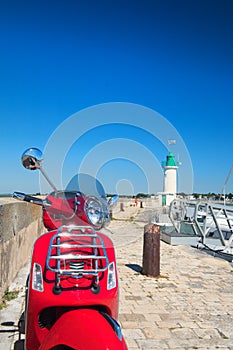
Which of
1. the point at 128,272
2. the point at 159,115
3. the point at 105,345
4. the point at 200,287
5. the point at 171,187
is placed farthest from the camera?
the point at 171,187

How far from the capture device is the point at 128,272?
7273 mm

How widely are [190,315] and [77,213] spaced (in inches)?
104

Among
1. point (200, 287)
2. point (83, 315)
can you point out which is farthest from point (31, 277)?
point (200, 287)

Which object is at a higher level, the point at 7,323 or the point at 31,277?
the point at 31,277

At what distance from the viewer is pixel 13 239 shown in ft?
18.5

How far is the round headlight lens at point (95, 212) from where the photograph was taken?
120 inches

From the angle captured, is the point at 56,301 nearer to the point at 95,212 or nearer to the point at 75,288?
the point at 75,288

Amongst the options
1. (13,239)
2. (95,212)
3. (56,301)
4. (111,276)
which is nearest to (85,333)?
(56,301)

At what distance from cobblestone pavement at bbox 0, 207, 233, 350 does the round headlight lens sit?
55 cm

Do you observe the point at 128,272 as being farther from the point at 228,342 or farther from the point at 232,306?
the point at 228,342

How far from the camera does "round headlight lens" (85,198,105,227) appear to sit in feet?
9.96

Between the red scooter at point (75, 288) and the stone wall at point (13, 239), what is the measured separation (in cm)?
211

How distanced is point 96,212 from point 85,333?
3.53 feet

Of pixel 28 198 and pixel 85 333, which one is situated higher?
pixel 28 198
